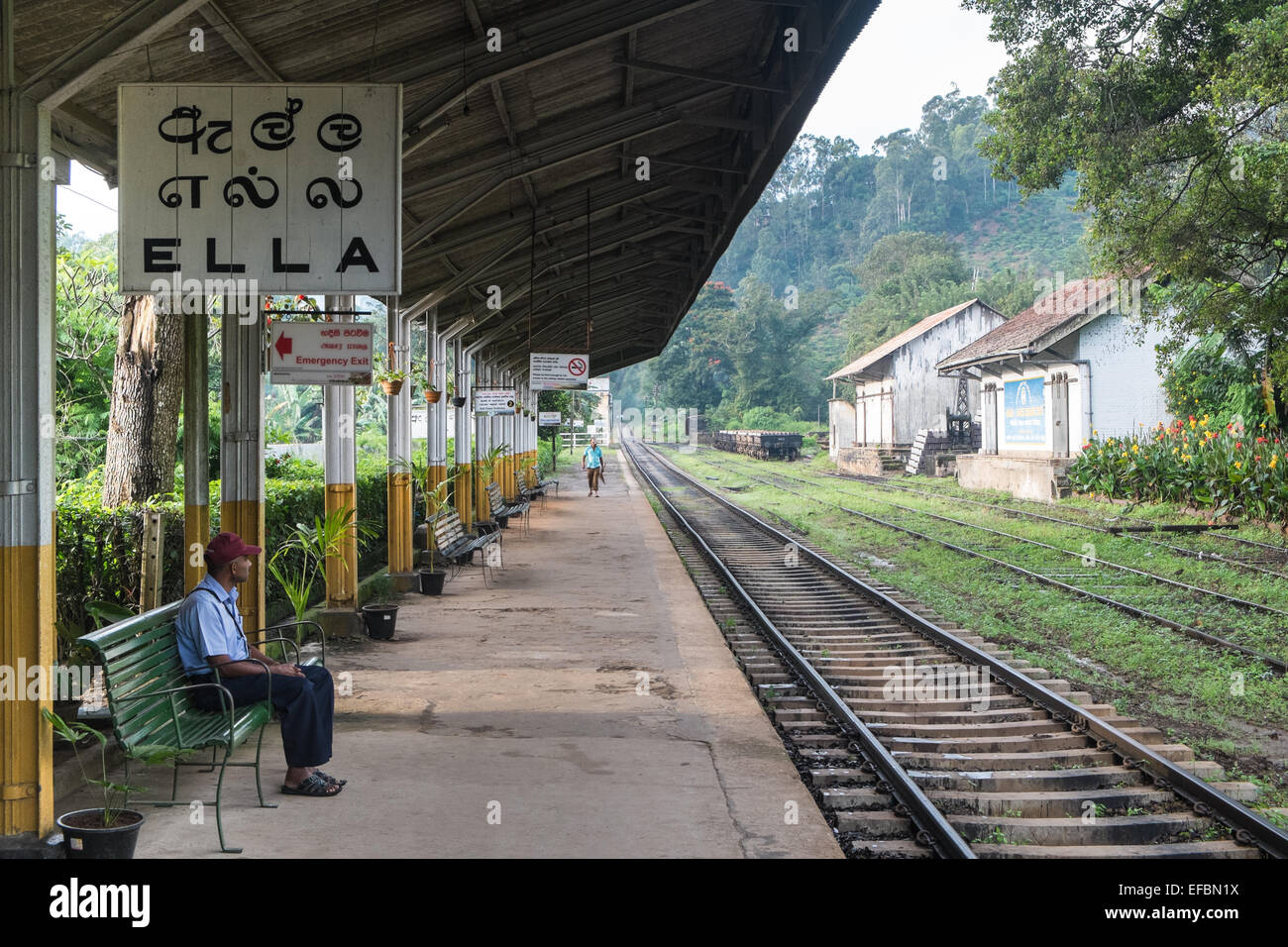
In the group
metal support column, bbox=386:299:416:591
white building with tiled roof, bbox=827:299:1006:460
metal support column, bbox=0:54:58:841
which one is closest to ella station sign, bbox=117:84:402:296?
metal support column, bbox=0:54:58:841

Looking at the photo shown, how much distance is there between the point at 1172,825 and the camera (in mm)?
5320

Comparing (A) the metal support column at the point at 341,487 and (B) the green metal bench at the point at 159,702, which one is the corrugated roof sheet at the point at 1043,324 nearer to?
(A) the metal support column at the point at 341,487

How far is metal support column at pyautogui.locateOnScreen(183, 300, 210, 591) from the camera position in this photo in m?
6.57

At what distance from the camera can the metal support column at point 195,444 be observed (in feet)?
21.6

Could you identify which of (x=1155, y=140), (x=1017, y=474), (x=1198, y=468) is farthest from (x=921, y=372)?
(x=1155, y=140)

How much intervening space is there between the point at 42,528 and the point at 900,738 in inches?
186

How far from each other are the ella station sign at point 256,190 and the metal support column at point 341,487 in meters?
4.48

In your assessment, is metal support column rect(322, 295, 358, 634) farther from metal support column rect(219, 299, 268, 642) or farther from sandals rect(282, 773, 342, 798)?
sandals rect(282, 773, 342, 798)

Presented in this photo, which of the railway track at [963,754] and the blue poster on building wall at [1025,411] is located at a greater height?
the blue poster on building wall at [1025,411]

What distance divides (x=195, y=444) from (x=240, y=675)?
2.02 metres

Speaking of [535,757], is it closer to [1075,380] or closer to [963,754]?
[963,754]
